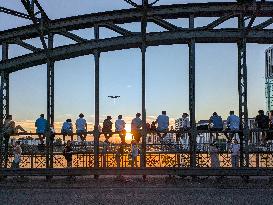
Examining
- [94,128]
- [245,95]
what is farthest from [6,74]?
[245,95]

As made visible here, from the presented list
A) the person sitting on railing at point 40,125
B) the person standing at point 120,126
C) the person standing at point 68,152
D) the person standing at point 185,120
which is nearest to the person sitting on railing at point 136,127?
the person standing at point 120,126

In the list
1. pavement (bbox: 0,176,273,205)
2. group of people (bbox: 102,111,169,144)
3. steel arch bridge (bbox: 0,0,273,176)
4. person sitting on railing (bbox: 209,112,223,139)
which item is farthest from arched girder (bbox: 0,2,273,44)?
pavement (bbox: 0,176,273,205)

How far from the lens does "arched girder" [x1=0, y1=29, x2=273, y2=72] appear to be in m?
16.4

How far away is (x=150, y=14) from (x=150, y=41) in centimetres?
98

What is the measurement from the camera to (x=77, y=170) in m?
13.9

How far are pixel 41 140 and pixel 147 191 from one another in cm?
879

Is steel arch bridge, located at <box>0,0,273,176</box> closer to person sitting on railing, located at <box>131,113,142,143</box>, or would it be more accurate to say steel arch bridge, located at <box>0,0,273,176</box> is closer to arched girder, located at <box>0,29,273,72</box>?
arched girder, located at <box>0,29,273,72</box>

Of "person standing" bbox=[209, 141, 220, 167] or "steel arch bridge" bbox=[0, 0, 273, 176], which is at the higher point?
"steel arch bridge" bbox=[0, 0, 273, 176]

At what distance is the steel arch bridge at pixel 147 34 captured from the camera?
53.5 feet

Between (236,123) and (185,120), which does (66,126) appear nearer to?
(185,120)

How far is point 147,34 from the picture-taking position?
16703mm

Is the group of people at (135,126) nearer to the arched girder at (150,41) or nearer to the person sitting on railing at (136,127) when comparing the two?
the person sitting on railing at (136,127)

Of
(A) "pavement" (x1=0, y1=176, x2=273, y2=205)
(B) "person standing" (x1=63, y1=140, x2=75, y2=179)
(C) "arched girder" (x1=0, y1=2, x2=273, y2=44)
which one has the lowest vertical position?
(A) "pavement" (x1=0, y1=176, x2=273, y2=205)

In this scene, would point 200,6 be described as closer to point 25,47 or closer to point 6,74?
point 25,47
